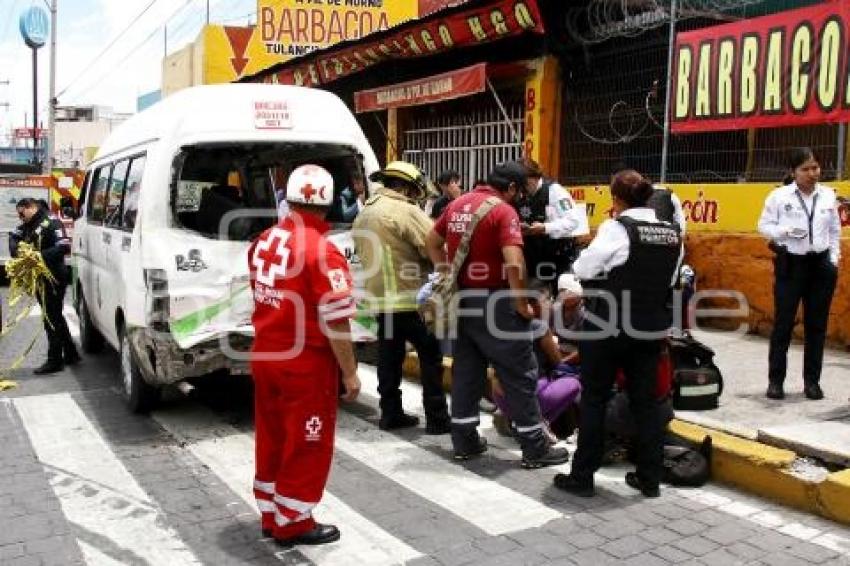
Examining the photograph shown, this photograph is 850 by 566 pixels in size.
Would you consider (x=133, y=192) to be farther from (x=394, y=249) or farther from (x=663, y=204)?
(x=663, y=204)

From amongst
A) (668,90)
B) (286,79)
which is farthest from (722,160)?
(286,79)

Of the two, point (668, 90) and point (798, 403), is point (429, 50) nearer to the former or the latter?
point (668, 90)

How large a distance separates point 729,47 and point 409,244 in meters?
4.34

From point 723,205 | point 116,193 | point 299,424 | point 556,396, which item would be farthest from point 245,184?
point 723,205

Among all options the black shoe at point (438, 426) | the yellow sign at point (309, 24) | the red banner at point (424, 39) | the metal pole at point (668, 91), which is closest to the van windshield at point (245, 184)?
the black shoe at point (438, 426)

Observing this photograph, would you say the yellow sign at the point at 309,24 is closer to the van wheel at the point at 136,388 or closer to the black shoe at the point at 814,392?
the van wheel at the point at 136,388

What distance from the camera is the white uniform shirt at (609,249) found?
4324 mm

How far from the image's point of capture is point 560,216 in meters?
6.65

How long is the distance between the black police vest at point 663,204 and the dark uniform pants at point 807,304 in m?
0.83

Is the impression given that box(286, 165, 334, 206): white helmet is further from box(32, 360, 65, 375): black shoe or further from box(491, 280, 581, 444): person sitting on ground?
box(32, 360, 65, 375): black shoe

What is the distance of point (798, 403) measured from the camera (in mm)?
5766

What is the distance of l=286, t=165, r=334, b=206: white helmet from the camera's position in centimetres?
390

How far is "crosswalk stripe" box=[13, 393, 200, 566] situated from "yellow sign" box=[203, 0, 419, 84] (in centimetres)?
1693

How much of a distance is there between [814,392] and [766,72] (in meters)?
3.30
